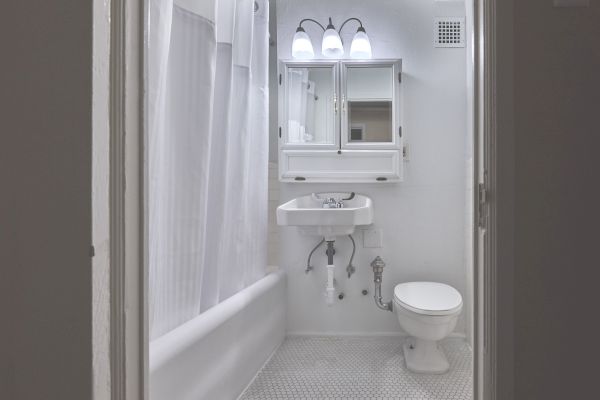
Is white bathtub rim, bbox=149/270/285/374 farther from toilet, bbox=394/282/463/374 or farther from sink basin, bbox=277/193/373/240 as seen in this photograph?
toilet, bbox=394/282/463/374

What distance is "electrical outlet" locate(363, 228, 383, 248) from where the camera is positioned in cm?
231

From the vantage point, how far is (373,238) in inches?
91.0

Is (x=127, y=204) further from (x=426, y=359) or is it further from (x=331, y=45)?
(x=331, y=45)

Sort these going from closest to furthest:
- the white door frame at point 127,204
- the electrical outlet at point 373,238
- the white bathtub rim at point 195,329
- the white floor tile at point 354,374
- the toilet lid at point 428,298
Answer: the white door frame at point 127,204 < the white bathtub rim at point 195,329 < the white floor tile at point 354,374 < the toilet lid at point 428,298 < the electrical outlet at point 373,238

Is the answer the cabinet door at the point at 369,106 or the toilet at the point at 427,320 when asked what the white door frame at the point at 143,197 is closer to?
the toilet at the point at 427,320

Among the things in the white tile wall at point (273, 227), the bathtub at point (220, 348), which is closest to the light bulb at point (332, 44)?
the white tile wall at point (273, 227)

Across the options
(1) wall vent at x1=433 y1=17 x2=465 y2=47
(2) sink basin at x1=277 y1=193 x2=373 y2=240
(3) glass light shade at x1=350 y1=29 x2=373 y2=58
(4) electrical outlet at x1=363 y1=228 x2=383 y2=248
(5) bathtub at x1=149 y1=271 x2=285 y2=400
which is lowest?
(5) bathtub at x1=149 y1=271 x2=285 y2=400

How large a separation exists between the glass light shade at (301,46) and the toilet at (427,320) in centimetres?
146

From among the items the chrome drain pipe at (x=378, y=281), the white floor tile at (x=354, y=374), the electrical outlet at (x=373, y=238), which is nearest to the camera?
the white floor tile at (x=354, y=374)

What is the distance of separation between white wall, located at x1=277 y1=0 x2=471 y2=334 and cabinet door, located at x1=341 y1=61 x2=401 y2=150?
4.5 inches

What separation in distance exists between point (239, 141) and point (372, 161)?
35.0 inches

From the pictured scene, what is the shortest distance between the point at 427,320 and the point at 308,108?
1364 millimetres

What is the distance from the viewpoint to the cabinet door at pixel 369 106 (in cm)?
224

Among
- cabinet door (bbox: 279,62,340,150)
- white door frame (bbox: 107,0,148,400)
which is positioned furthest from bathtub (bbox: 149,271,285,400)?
cabinet door (bbox: 279,62,340,150)
